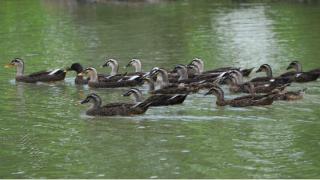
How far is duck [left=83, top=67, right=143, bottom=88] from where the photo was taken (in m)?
24.4

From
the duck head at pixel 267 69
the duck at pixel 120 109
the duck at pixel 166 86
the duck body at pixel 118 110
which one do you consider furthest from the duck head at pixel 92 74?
the duck head at pixel 267 69

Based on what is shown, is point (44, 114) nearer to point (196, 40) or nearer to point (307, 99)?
point (307, 99)

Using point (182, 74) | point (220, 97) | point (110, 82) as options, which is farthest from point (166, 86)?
point (220, 97)

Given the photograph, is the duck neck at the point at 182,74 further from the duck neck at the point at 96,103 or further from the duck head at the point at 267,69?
the duck neck at the point at 96,103

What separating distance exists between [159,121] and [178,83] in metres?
4.53

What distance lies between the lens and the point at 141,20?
153 ft

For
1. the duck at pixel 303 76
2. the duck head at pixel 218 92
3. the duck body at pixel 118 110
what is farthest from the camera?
the duck at pixel 303 76

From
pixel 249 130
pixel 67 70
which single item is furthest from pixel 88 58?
pixel 249 130

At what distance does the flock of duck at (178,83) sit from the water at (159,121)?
0.28 meters

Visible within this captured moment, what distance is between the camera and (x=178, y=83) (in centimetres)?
2386

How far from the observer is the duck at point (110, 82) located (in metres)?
24.4

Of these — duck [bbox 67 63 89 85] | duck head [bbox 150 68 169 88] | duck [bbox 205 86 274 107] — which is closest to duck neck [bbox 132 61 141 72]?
duck [bbox 67 63 89 85]

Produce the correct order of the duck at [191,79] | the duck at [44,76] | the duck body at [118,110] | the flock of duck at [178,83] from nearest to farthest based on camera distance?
the duck body at [118,110] → the flock of duck at [178,83] → the duck at [191,79] → the duck at [44,76]

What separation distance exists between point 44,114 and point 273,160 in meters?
6.78
